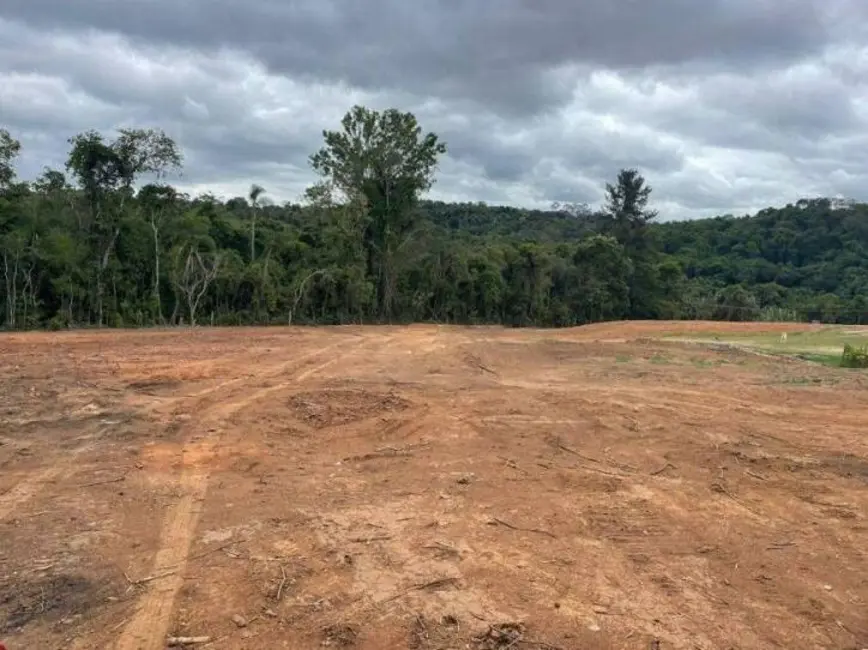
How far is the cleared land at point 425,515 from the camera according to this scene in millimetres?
3582

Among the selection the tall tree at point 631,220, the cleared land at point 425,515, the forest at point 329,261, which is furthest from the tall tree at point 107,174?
the tall tree at point 631,220

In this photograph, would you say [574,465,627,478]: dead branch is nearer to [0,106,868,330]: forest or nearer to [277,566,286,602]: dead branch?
[277,566,286,602]: dead branch

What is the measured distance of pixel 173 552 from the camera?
4.32m

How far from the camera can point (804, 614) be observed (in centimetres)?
379

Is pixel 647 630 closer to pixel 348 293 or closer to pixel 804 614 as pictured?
pixel 804 614

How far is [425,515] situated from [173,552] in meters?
1.70

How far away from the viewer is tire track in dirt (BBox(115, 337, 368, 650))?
338 cm

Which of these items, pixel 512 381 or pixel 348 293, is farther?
pixel 348 293

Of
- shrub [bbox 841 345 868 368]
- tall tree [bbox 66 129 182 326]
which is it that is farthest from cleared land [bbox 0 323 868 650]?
tall tree [bbox 66 129 182 326]

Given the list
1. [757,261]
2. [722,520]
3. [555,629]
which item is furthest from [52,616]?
[757,261]

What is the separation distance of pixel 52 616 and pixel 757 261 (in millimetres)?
60546

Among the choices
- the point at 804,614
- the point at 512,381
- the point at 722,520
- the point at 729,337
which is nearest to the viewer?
the point at 804,614

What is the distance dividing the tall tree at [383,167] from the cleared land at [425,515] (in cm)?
2219

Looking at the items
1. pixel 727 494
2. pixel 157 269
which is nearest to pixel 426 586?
pixel 727 494
